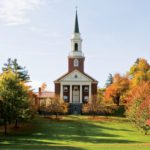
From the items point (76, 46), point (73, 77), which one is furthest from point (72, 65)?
point (76, 46)

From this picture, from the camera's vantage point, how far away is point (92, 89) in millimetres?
99562

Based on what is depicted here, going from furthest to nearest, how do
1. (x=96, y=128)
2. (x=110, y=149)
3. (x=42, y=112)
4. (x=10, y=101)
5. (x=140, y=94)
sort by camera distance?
(x=42, y=112) → (x=96, y=128) → (x=140, y=94) → (x=10, y=101) → (x=110, y=149)

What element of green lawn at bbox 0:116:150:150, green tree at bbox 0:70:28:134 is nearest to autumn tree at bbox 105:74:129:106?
green lawn at bbox 0:116:150:150

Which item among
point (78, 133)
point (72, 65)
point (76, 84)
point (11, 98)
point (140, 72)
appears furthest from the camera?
point (72, 65)

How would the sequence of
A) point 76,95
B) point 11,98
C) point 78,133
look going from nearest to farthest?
point 11,98 < point 78,133 < point 76,95

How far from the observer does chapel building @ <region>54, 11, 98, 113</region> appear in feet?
325

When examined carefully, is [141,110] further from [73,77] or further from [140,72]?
[73,77]

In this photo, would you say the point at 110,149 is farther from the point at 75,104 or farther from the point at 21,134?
the point at 75,104

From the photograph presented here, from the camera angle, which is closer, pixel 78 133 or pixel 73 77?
pixel 78 133

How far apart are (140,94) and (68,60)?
43305mm

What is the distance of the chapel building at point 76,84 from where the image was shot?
98938 mm

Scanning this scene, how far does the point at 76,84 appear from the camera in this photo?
99625mm

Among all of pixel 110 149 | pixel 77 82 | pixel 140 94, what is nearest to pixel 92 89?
pixel 77 82

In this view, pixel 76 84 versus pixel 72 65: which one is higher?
pixel 72 65
